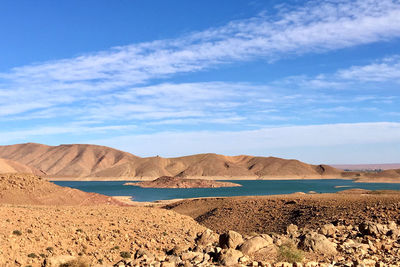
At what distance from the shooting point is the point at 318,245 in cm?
1554

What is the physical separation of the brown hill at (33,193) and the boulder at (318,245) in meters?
34.1

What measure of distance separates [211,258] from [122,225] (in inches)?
448

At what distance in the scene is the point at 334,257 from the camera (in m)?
14.1

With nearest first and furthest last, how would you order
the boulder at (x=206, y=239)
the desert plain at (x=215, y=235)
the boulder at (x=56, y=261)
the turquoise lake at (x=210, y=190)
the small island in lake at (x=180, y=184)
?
the desert plain at (x=215, y=235)
the boulder at (x=56, y=261)
the boulder at (x=206, y=239)
the turquoise lake at (x=210, y=190)
the small island in lake at (x=180, y=184)

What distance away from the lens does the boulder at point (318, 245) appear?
49.3 ft

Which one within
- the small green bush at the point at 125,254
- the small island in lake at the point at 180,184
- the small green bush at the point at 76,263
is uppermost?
the small green bush at the point at 76,263

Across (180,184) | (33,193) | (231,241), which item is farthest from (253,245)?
(180,184)

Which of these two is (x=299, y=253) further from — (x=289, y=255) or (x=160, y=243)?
(x=160, y=243)

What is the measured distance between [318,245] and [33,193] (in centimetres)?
3709

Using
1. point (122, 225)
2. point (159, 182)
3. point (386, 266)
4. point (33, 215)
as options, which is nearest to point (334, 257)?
point (386, 266)

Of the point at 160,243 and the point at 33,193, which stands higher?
the point at 33,193

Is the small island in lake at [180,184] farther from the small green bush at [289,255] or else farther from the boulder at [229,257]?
the small green bush at [289,255]

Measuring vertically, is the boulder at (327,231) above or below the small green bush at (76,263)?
above

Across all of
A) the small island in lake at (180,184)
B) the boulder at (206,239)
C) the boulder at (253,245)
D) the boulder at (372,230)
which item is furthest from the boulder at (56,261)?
the small island in lake at (180,184)
